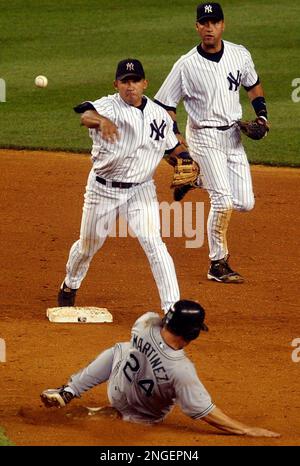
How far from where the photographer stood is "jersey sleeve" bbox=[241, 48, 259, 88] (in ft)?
34.8

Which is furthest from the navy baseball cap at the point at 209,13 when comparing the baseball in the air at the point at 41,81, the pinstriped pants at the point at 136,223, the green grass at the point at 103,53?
the baseball in the air at the point at 41,81

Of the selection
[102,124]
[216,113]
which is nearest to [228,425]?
[102,124]

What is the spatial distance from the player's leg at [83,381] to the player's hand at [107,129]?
1807 mm

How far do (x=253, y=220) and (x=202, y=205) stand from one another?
0.56 metres

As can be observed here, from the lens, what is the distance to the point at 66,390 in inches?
290

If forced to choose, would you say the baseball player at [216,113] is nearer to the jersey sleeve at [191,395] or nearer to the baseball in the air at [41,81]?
the jersey sleeve at [191,395]

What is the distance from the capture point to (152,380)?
703 centimetres

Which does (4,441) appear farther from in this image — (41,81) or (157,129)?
(41,81)

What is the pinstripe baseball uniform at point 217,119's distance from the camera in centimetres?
1041

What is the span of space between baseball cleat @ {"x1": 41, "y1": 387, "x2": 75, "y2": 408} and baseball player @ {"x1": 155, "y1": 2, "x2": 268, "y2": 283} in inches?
137

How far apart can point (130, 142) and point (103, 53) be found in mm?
10993

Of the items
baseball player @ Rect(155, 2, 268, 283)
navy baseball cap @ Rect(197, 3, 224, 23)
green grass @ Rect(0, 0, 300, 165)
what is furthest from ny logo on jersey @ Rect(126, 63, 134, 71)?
green grass @ Rect(0, 0, 300, 165)

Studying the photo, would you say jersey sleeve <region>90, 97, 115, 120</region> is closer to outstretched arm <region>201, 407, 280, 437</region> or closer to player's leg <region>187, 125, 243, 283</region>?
player's leg <region>187, 125, 243, 283</region>
